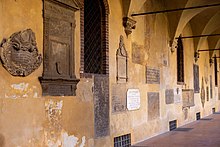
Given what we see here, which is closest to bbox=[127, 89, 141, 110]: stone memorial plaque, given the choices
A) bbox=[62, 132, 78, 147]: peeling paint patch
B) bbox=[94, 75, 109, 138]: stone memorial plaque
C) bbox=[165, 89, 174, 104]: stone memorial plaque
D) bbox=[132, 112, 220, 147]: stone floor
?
bbox=[132, 112, 220, 147]: stone floor

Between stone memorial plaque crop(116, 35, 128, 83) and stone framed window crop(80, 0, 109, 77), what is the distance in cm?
57

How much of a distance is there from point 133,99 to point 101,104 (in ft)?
5.96

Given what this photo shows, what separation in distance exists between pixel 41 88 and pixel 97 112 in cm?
196

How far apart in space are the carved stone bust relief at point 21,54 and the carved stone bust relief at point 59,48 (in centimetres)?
29

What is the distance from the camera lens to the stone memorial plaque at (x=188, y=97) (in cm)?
1429

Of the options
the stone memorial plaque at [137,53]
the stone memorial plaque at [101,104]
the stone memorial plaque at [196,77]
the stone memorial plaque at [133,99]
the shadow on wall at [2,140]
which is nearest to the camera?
the shadow on wall at [2,140]

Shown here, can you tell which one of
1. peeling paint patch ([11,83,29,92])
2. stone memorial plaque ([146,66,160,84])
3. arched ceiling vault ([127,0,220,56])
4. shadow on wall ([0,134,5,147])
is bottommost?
shadow on wall ([0,134,5,147])

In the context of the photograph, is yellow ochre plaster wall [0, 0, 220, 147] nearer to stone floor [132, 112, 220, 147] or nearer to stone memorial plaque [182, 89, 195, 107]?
stone floor [132, 112, 220, 147]

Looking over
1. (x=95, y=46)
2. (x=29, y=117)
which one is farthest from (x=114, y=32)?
(x=29, y=117)

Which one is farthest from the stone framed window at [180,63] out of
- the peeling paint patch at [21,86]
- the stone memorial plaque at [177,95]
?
the peeling paint patch at [21,86]

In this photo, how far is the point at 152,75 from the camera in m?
10.6

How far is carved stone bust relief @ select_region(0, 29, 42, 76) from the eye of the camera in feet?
16.3

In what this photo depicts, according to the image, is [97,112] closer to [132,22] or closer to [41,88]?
[41,88]

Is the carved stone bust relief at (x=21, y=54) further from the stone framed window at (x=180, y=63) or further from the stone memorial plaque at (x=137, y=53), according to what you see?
the stone framed window at (x=180, y=63)
